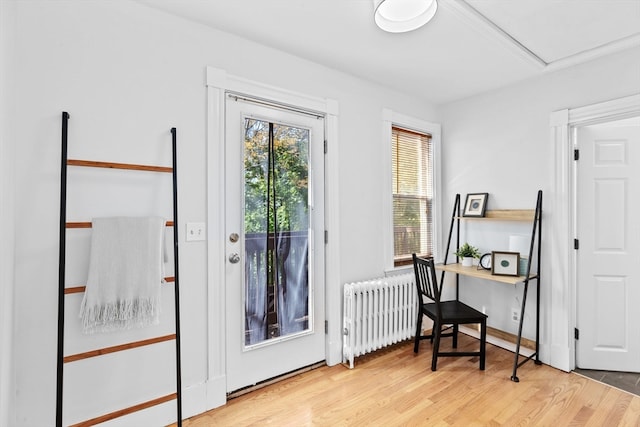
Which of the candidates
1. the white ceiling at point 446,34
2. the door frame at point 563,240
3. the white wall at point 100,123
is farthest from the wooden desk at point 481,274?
the white wall at point 100,123

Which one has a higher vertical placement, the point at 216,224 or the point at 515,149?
the point at 515,149

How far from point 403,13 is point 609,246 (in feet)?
8.17

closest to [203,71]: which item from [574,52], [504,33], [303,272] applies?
[303,272]

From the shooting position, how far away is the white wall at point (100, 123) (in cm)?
157

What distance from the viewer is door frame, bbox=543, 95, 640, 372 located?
2.59 m

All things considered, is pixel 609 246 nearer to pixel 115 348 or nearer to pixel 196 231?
pixel 196 231

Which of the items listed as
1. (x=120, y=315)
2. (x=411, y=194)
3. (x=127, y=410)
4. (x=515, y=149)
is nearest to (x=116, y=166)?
(x=120, y=315)

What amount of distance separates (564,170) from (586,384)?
5.37 feet

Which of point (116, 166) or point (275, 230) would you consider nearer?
point (116, 166)

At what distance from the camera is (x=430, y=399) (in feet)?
7.12

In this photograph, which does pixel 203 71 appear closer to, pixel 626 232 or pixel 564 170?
pixel 564 170

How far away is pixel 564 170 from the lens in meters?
2.61

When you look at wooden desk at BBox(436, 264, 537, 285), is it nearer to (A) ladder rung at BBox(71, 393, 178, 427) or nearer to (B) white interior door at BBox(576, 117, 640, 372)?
(B) white interior door at BBox(576, 117, 640, 372)

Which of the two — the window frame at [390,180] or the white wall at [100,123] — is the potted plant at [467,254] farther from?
the white wall at [100,123]
